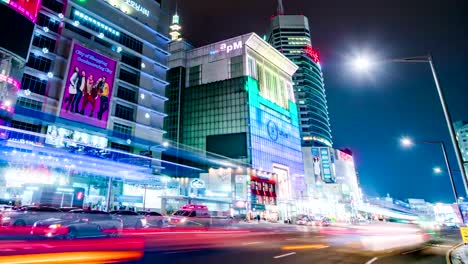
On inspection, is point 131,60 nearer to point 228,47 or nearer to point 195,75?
point 195,75

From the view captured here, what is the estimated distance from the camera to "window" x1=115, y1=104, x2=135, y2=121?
5888cm

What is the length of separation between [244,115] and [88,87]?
49.8 metres

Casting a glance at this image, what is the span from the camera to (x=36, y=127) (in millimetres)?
46812

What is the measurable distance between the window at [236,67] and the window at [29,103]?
61.4 meters

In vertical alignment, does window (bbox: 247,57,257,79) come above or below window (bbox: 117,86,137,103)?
above

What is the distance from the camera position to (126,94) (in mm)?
61688

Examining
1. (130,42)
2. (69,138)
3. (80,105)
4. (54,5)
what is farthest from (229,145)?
(54,5)

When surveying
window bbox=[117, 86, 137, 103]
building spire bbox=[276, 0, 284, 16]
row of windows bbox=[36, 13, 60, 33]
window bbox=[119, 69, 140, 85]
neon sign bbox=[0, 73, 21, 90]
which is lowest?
neon sign bbox=[0, 73, 21, 90]

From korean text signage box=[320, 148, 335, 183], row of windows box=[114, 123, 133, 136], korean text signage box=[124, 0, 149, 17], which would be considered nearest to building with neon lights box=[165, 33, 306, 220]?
korean text signage box=[320, 148, 335, 183]

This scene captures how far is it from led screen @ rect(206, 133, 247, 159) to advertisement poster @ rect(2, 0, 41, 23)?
57.9 m

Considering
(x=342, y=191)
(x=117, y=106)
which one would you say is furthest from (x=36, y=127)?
(x=342, y=191)

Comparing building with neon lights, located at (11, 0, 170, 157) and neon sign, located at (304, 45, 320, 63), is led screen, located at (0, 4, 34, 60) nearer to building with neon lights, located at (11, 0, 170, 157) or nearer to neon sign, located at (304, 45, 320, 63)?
building with neon lights, located at (11, 0, 170, 157)

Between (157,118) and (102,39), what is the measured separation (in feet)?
66.6

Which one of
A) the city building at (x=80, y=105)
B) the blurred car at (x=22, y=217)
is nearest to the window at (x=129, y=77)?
the city building at (x=80, y=105)
